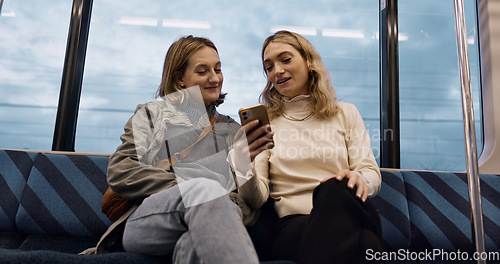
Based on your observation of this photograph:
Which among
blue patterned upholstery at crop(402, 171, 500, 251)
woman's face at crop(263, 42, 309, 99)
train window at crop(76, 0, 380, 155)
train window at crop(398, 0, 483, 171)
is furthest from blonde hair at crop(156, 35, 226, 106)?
train window at crop(398, 0, 483, 171)

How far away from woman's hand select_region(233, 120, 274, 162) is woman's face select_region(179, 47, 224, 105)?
13.5 inches

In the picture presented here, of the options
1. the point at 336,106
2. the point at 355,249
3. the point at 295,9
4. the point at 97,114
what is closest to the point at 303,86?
the point at 336,106

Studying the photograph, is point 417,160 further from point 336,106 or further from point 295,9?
point 295,9

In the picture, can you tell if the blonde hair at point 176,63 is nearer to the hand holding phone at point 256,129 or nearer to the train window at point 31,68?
the hand holding phone at point 256,129

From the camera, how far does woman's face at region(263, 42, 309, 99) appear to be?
1459 millimetres

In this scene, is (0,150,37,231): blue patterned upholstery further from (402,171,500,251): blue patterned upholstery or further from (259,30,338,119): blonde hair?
(402,171,500,251): blue patterned upholstery

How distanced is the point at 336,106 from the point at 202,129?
541mm

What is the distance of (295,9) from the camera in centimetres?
226

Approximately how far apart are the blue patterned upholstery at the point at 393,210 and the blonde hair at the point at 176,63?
3.11 ft

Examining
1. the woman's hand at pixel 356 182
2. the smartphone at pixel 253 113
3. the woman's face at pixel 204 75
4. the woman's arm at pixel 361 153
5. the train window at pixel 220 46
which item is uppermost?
the train window at pixel 220 46

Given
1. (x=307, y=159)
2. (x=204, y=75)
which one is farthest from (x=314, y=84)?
(x=204, y=75)

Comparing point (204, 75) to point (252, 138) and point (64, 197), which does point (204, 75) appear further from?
point (64, 197)

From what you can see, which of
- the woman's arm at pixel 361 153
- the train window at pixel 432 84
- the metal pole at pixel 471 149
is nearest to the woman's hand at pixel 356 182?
the woman's arm at pixel 361 153

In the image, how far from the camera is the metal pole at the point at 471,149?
3.51 ft
